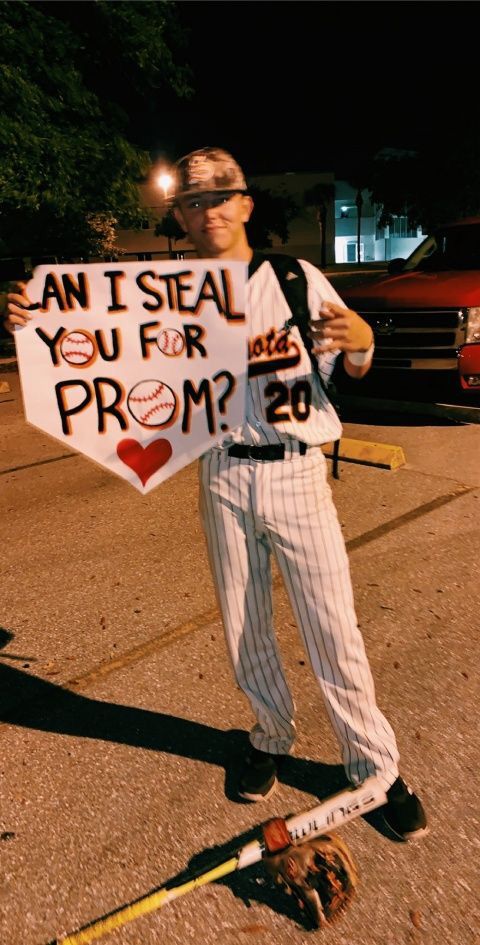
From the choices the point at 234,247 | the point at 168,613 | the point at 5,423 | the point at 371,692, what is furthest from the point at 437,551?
the point at 5,423

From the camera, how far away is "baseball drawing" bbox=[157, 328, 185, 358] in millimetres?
2211

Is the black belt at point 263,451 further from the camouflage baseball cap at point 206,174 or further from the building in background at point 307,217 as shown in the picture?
the building in background at point 307,217

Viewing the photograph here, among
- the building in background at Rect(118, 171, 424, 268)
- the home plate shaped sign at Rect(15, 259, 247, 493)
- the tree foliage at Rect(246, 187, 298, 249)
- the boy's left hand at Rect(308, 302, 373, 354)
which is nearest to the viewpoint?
the boy's left hand at Rect(308, 302, 373, 354)

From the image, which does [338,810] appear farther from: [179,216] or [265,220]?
[265,220]

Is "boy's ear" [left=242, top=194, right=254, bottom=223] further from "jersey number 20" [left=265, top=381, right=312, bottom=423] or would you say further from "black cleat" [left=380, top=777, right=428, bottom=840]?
"black cleat" [left=380, top=777, right=428, bottom=840]

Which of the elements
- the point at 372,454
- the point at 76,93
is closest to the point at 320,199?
the point at 76,93

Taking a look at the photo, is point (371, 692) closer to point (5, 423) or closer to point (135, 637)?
point (135, 637)

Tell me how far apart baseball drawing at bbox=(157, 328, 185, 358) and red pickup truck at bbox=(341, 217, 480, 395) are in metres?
5.45

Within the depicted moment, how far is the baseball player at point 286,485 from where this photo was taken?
211 centimetres

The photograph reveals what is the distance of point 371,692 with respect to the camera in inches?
87.8

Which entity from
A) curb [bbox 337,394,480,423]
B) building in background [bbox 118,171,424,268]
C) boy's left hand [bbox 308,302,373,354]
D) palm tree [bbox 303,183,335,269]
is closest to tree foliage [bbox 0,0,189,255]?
curb [bbox 337,394,480,423]

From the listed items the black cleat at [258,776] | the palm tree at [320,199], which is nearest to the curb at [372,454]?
the black cleat at [258,776]

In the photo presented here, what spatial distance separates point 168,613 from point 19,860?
1.62 meters

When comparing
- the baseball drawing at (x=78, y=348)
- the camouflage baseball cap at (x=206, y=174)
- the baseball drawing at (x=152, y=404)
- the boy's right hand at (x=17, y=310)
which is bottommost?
the baseball drawing at (x=152, y=404)
